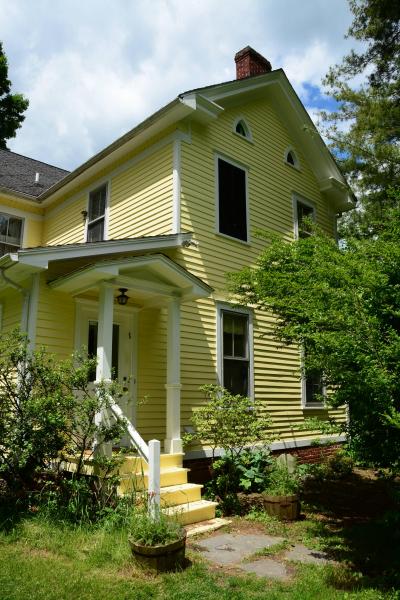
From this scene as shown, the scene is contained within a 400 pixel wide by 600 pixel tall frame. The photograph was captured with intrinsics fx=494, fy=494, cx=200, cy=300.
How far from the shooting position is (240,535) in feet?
20.0

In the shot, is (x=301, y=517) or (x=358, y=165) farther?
(x=358, y=165)

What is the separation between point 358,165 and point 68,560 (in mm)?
15881

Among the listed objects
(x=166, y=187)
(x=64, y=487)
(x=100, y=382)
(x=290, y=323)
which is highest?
(x=166, y=187)

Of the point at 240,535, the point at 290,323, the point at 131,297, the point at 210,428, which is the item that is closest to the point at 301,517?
the point at 240,535

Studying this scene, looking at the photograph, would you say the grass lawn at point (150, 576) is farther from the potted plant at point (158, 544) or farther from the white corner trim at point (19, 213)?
Answer: the white corner trim at point (19, 213)

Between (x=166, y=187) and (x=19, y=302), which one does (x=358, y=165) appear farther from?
(x=19, y=302)

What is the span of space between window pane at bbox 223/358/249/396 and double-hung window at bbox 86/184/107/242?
404cm

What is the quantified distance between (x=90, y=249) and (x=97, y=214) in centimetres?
448

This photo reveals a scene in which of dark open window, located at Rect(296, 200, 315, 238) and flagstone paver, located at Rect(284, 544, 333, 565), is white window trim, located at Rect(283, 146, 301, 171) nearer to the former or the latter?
dark open window, located at Rect(296, 200, 315, 238)

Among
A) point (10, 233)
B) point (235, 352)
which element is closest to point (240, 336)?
point (235, 352)

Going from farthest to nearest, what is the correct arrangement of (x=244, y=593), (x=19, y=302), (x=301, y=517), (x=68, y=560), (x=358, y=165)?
(x=358, y=165), (x=19, y=302), (x=301, y=517), (x=68, y=560), (x=244, y=593)

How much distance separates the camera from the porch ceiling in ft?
22.6

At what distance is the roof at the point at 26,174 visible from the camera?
1326cm

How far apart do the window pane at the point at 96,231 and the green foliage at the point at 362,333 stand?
20.3 feet
